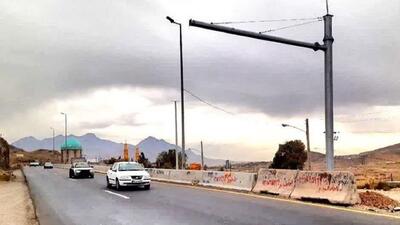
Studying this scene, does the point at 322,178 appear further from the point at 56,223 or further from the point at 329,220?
the point at 56,223

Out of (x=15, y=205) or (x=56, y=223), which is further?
(x=15, y=205)

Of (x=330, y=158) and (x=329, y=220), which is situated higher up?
(x=330, y=158)

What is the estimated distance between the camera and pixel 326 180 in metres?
18.4

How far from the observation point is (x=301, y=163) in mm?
80750

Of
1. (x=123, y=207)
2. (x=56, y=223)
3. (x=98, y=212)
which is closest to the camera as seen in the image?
(x=56, y=223)

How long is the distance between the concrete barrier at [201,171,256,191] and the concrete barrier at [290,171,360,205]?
4.46 meters

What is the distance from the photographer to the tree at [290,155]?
8031 cm

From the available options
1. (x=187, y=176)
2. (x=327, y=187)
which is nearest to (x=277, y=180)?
(x=327, y=187)

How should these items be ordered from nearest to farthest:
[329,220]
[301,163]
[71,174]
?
[329,220] < [71,174] < [301,163]

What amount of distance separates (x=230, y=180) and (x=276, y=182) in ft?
16.9

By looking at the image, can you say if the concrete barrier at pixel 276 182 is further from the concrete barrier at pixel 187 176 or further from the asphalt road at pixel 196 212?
the concrete barrier at pixel 187 176

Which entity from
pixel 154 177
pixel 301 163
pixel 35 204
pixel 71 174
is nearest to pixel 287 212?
pixel 35 204

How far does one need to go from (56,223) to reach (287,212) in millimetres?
6610

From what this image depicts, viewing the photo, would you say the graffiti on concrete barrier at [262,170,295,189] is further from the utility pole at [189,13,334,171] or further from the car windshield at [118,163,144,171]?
the car windshield at [118,163,144,171]
